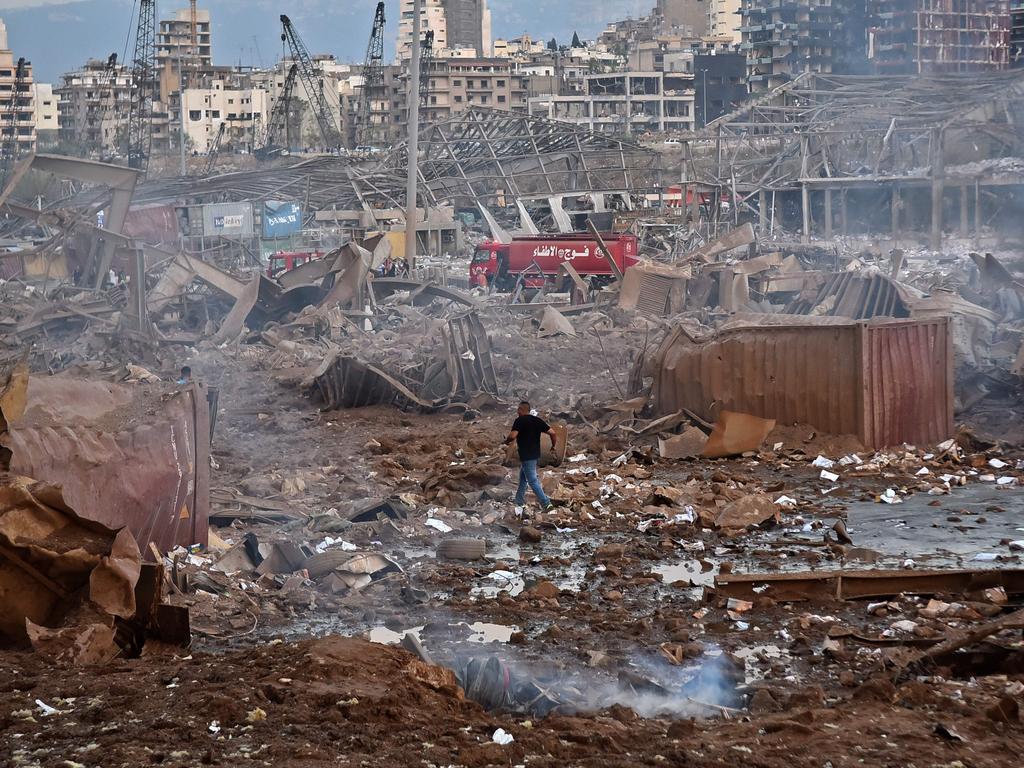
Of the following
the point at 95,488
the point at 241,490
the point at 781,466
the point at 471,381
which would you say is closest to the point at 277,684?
the point at 95,488

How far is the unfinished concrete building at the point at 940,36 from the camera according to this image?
69.0m

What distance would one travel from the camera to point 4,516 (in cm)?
715

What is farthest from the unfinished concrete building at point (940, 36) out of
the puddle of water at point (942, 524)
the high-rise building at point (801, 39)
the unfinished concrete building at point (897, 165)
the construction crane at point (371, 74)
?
the puddle of water at point (942, 524)

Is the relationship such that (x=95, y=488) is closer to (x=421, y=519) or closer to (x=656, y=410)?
(x=421, y=519)

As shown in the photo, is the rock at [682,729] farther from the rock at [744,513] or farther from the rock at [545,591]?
the rock at [744,513]

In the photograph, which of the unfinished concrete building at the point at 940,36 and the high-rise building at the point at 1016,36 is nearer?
the unfinished concrete building at the point at 940,36

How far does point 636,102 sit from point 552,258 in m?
89.8

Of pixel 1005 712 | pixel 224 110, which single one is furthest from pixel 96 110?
pixel 1005 712

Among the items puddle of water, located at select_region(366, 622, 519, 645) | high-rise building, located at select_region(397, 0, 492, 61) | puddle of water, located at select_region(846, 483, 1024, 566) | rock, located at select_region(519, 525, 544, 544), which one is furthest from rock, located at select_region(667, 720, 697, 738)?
high-rise building, located at select_region(397, 0, 492, 61)

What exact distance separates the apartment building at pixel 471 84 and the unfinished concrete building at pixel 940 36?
59.8 metres

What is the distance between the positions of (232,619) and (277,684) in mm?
2393

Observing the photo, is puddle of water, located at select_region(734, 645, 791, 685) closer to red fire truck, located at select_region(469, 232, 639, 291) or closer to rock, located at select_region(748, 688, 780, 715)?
rock, located at select_region(748, 688, 780, 715)

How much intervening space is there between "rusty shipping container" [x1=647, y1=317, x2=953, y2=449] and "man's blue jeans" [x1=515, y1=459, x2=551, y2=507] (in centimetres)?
348

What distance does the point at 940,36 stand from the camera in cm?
7119
